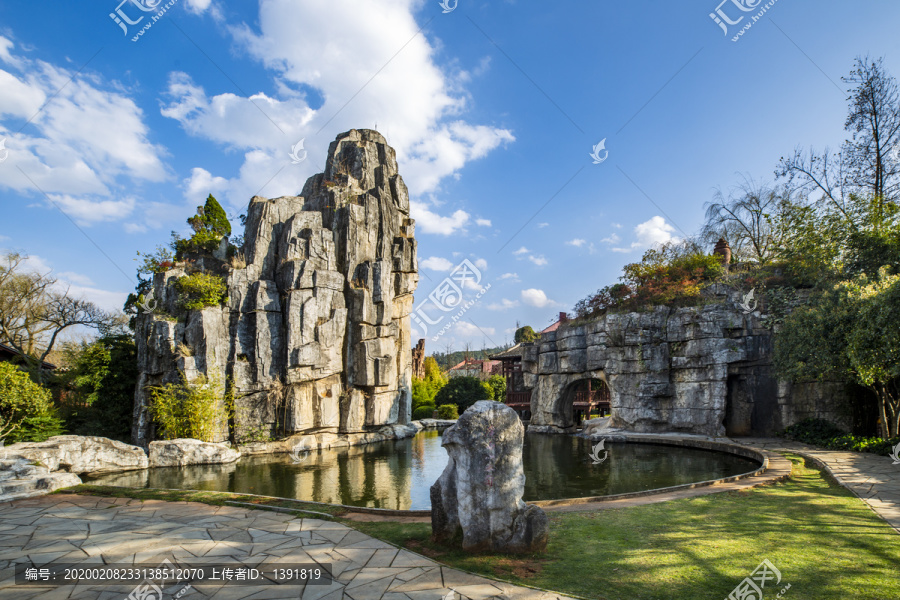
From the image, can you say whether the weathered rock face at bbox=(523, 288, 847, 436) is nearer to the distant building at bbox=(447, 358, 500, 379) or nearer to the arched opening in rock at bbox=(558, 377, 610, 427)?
the arched opening in rock at bbox=(558, 377, 610, 427)

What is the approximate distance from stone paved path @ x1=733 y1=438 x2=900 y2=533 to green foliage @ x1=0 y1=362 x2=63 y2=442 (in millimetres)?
21623

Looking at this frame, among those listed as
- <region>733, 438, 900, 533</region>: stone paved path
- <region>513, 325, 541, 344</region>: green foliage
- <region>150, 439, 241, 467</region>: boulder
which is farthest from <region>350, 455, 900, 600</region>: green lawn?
<region>513, 325, 541, 344</region>: green foliage

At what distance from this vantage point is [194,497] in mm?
9141

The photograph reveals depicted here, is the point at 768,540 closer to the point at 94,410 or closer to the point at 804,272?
the point at 804,272

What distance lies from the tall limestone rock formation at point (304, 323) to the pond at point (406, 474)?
10.9 ft

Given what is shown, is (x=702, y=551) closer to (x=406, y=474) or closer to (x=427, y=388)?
(x=406, y=474)

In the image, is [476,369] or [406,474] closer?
[406,474]

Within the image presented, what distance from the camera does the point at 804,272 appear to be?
2017cm

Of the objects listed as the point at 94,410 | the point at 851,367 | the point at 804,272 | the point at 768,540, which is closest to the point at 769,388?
the point at 804,272

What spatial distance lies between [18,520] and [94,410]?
49.8 feet

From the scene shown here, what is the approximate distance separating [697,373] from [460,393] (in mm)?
17280

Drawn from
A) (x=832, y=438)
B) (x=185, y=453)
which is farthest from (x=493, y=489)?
(x=832, y=438)

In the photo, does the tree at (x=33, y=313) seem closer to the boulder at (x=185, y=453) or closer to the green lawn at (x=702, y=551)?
the boulder at (x=185, y=453)

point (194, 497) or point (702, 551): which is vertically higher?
point (702, 551)
